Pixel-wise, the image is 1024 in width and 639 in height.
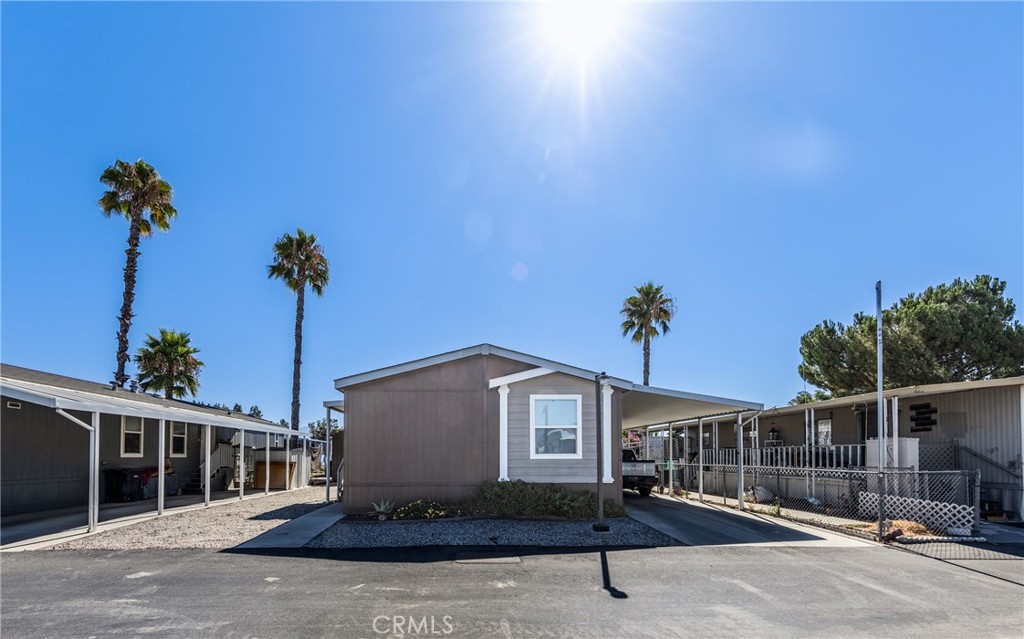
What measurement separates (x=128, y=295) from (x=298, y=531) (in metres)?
17.1

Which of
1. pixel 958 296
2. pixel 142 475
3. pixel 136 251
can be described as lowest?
pixel 142 475

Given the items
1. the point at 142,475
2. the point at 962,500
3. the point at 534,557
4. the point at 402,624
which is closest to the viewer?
the point at 402,624

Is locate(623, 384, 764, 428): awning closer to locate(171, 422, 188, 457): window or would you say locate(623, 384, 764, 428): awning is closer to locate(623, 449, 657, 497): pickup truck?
locate(623, 449, 657, 497): pickup truck

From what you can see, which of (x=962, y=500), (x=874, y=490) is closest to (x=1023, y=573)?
(x=962, y=500)

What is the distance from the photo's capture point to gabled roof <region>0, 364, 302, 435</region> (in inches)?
439

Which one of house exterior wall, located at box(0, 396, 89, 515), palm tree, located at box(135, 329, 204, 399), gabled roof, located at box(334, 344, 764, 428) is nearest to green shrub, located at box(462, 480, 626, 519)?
gabled roof, located at box(334, 344, 764, 428)

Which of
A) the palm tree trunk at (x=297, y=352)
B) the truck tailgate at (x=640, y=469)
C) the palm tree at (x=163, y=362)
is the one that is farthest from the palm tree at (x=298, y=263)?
the truck tailgate at (x=640, y=469)

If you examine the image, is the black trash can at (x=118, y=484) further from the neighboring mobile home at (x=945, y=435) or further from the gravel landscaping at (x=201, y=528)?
the neighboring mobile home at (x=945, y=435)

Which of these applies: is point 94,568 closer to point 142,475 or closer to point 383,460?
point 383,460

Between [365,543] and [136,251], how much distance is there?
19.4 m

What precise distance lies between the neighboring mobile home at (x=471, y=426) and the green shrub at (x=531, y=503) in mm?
352

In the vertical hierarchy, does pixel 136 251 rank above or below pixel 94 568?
above

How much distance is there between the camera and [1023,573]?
8469 millimetres

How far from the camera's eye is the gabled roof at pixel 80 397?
11156 mm
